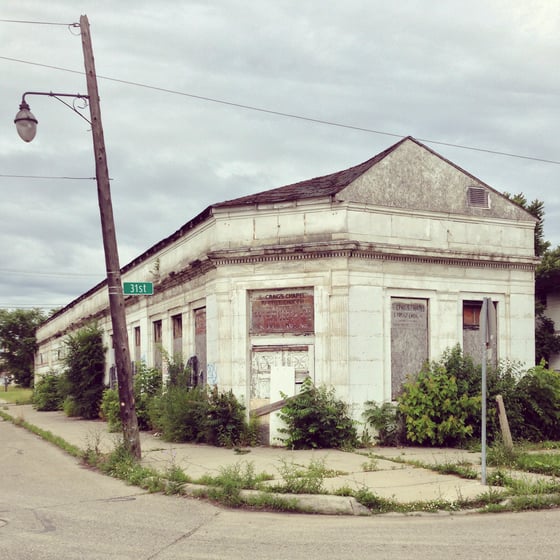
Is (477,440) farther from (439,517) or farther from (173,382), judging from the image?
(173,382)

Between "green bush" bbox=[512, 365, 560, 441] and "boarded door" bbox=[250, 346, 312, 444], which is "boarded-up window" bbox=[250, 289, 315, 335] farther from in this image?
"green bush" bbox=[512, 365, 560, 441]

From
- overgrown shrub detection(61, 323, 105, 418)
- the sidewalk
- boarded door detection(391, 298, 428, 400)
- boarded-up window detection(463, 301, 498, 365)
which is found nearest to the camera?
the sidewalk

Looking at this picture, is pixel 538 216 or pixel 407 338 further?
pixel 538 216

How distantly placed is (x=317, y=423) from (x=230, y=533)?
6526 millimetres

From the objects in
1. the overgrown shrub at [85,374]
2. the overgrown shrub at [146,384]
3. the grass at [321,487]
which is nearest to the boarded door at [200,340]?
the overgrown shrub at [146,384]

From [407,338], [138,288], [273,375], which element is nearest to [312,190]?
[407,338]

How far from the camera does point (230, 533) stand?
7.55 metres

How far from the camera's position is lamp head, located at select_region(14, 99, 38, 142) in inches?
480

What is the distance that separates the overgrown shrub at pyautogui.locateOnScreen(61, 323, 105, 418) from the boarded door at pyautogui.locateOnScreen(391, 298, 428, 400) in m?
13.9

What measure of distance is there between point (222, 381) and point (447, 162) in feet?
23.8

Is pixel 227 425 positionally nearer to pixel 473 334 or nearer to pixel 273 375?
pixel 273 375

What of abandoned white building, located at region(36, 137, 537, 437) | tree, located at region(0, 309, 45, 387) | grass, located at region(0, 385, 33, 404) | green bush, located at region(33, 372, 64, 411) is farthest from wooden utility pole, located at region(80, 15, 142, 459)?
tree, located at region(0, 309, 45, 387)

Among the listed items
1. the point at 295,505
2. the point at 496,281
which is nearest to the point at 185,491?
the point at 295,505

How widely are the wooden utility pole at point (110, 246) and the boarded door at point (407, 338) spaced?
5750 millimetres
